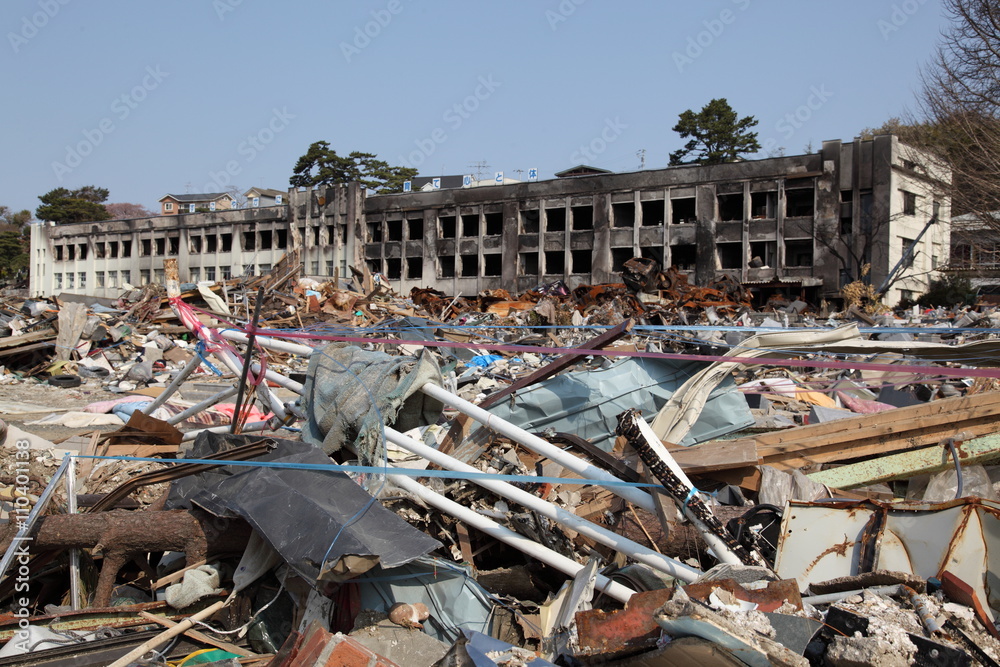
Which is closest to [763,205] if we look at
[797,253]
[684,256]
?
[797,253]

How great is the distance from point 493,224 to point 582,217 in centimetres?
448

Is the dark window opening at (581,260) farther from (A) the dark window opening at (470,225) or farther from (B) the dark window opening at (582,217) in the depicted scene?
(A) the dark window opening at (470,225)

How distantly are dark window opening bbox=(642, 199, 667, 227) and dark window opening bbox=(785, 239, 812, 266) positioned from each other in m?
5.47

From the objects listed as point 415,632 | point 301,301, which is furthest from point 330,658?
point 301,301

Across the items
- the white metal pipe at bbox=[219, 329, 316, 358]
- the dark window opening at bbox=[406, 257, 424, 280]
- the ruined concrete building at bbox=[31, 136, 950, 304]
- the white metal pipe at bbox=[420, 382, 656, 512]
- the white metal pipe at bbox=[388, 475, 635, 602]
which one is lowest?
the white metal pipe at bbox=[388, 475, 635, 602]

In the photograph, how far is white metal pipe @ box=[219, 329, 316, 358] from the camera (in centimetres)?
472

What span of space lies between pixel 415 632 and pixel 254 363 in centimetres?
243

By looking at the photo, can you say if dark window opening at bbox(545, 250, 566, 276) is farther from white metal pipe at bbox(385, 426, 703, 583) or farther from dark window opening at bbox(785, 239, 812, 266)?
white metal pipe at bbox(385, 426, 703, 583)

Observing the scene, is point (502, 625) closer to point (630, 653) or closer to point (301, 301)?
point (630, 653)

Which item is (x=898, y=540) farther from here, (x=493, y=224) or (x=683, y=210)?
(x=493, y=224)

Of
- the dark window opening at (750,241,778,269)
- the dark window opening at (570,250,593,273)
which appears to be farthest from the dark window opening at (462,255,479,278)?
the dark window opening at (750,241,778,269)

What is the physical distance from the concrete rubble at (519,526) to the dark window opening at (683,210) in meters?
26.9

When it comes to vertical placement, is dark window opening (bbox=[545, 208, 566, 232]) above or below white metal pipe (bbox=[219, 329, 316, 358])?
above

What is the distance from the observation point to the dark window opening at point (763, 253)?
98.1ft
